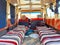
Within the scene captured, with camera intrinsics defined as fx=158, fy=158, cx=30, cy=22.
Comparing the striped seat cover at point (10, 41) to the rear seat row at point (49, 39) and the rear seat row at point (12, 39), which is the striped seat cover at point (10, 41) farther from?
the rear seat row at point (49, 39)

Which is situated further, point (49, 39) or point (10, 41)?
point (49, 39)

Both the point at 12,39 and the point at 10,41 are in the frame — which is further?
the point at 12,39

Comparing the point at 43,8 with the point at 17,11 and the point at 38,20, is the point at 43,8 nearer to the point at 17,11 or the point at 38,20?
the point at 38,20

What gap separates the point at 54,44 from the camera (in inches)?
97.8

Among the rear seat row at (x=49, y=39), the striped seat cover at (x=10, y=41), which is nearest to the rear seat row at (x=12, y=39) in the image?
the striped seat cover at (x=10, y=41)

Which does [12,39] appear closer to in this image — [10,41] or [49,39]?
[10,41]

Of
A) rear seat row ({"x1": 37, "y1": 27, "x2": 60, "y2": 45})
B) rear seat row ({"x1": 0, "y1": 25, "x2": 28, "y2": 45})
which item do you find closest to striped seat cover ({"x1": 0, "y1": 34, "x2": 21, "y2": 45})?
rear seat row ({"x1": 0, "y1": 25, "x2": 28, "y2": 45})

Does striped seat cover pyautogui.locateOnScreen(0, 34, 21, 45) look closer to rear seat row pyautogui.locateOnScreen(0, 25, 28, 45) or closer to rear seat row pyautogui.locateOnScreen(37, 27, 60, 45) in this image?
rear seat row pyautogui.locateOnScreen(0, 25, 28, 45)

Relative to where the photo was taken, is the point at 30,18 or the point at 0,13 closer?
the point at 0,13

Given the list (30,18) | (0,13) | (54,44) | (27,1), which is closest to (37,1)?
(27,1)

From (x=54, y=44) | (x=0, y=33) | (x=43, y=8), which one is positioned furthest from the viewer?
(x=43, y=8)

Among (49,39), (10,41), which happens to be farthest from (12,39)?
(49,39)

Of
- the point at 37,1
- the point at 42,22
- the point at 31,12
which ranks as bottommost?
the point at 42,22

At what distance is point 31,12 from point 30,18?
0.31 m
